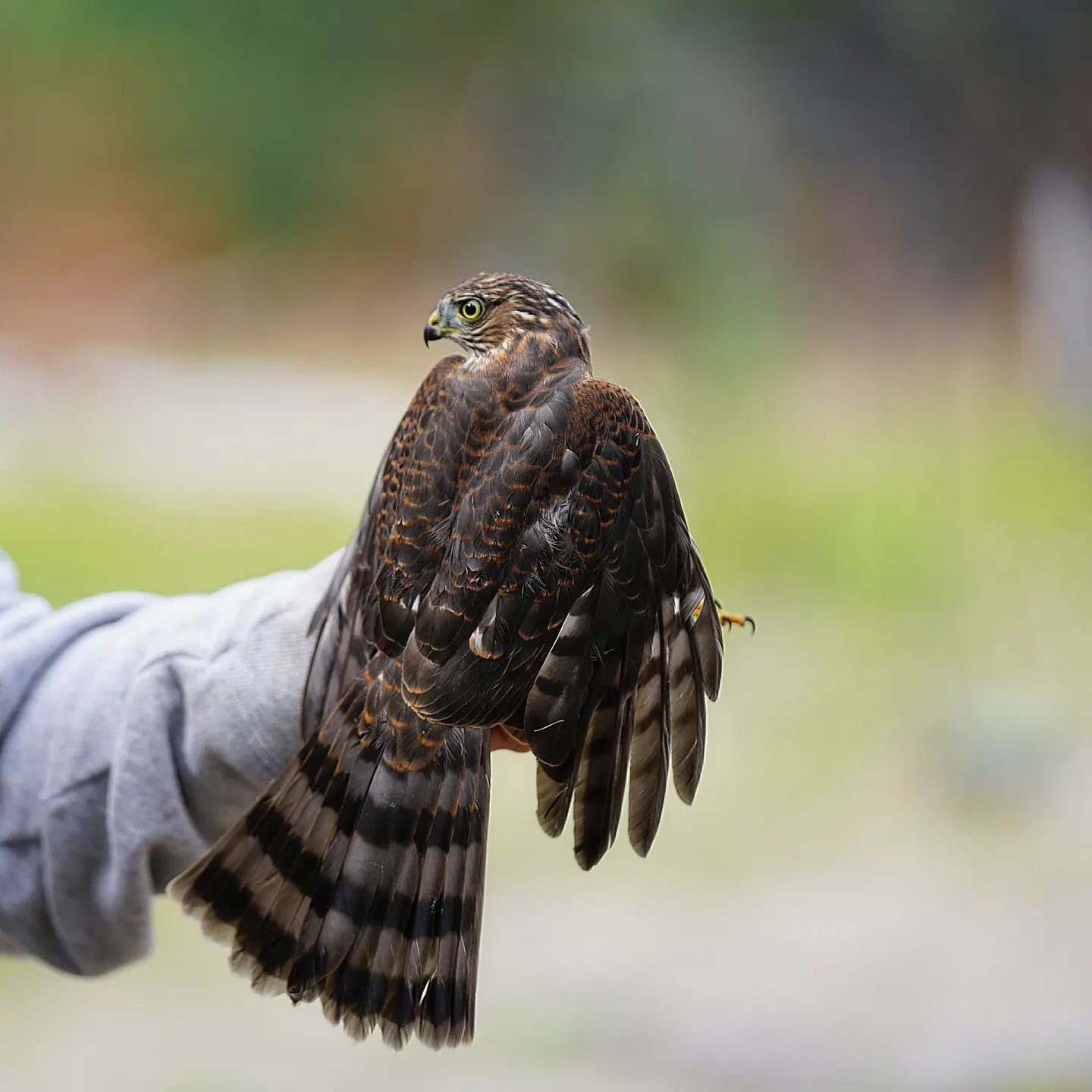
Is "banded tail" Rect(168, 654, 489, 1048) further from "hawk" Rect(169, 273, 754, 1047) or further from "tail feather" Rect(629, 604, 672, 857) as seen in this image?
"tail feather" Rect(629, 604, 672, 857)

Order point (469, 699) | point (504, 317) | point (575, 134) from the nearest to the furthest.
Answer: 1. point (469, 699)
2. point (504, 317)
3. point (575, 134)

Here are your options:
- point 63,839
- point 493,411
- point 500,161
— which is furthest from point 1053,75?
point 63,839

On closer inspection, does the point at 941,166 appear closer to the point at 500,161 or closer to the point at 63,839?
the point at 500,161

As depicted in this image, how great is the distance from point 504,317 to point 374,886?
0.61 m

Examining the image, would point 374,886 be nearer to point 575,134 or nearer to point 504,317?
point 504,317

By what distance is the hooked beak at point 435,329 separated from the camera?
1.32m

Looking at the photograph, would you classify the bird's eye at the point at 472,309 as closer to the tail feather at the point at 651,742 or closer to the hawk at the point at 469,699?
the hawk at the point at 469,699

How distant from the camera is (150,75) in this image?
3596 millimetres

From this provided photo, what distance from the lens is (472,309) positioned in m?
1.31

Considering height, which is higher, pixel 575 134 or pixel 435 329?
pixel 575 134

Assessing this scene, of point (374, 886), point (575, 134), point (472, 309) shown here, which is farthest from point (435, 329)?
point (575, 134)

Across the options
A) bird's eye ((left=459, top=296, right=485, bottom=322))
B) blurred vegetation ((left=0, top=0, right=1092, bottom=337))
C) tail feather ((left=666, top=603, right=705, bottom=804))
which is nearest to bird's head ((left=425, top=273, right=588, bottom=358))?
bird's eye ((left=459, top=296, right=485, bottom=322))

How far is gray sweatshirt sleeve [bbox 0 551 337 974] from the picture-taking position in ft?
4.62

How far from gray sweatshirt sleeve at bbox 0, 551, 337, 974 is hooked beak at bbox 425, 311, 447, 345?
386 millimetres
